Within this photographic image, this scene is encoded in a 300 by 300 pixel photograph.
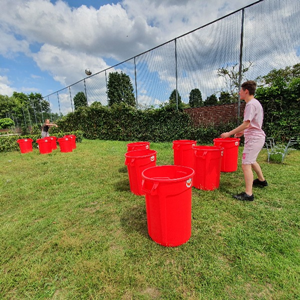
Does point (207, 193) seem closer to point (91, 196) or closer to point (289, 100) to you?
point (91, 196)

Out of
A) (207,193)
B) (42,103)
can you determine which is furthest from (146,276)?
(42,103)

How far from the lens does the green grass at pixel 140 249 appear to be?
1336 mm

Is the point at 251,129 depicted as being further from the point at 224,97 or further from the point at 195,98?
the point at 195,98

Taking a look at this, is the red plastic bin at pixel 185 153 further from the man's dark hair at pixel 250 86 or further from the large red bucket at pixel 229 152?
the man's dark hair at pixel 250 86

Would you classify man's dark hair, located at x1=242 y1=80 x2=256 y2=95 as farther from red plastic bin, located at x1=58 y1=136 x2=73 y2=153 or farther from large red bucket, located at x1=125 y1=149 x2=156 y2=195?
red plastic bin, located at x1=58 y1=136 x2=73 y2=153

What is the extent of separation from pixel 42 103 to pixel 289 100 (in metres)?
28.2

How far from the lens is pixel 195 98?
→ 8.42 m

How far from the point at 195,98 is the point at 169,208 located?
7.79 m

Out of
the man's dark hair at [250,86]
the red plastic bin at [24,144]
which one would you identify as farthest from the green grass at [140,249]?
the red plastic bin at [24,144]

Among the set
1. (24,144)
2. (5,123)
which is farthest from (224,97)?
(5,123)

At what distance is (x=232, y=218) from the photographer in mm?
2184

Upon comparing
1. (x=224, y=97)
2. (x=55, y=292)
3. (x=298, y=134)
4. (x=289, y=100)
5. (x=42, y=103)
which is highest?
(x=42, y=103)

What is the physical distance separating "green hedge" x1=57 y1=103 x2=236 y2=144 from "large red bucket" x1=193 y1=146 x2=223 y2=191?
5066mm

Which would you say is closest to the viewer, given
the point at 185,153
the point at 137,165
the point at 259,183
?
the point at 137,165
